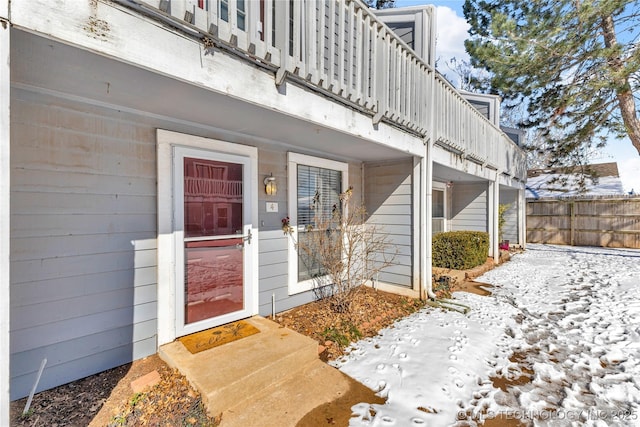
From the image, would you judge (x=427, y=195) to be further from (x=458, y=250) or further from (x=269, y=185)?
(x=458, y=250)

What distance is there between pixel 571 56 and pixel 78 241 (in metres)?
10.7

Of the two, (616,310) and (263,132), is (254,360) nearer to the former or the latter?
(263,132)

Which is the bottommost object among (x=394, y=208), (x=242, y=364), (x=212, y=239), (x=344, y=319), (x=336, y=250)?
(x=344, y=319)

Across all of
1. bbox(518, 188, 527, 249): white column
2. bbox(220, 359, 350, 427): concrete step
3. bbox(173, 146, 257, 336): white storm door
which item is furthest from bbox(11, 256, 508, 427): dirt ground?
bbox(518, 188, 527, 249): white column

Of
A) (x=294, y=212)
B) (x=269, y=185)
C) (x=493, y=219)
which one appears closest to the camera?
(x=269, y=185)

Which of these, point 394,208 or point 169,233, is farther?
point 394,208

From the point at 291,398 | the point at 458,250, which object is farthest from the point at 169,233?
the point at 458,250

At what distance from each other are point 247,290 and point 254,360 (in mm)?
1101

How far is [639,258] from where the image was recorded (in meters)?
8.18

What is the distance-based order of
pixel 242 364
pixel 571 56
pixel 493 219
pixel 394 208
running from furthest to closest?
pixel 493 219 < pixel 571 56 < pixel 394 208 < pixel 242 364

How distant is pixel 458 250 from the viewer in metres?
6.72

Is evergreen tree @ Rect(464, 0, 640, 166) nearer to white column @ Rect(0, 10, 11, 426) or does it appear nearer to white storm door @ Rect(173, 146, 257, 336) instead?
white storm door @ Rect(173, 146, 257, 336)

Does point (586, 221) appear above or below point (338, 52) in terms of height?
below

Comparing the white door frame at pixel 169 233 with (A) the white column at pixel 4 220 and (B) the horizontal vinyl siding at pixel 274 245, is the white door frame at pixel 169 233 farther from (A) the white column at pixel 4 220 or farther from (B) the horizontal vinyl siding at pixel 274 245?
(A) the white column at pixel 4 220
